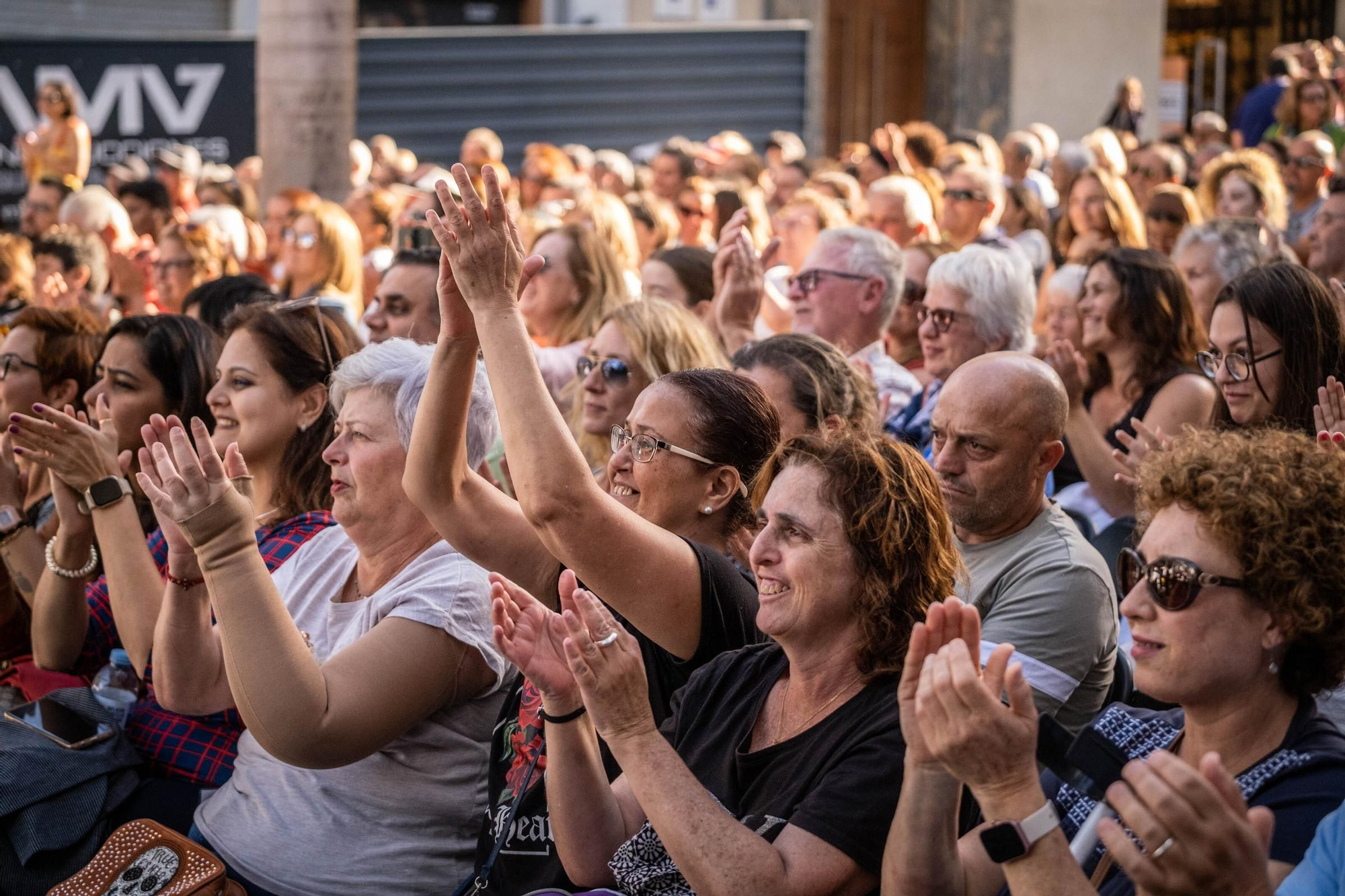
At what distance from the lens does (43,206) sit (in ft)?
34.6

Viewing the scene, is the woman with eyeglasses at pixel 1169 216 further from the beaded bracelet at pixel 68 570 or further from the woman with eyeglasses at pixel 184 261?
the beaded bracelet at pixel 68 570

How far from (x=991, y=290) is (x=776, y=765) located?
287cm

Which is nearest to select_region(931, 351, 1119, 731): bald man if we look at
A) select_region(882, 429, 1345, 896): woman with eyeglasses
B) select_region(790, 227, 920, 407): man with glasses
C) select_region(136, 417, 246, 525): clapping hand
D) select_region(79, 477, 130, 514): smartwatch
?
select_region(882, 429, 1345, 896): woman with eyeglasses

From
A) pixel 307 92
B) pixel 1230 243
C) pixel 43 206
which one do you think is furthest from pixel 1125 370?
pixel 43 206

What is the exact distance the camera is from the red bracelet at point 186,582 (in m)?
3.19

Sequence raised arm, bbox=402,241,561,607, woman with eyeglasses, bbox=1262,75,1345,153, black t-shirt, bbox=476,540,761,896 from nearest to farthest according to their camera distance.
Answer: black t-shirt, bbox=476,540,761,896, raised arm, bbox=402,241,561,607, woman with eyeglasses, bbox=1262,75,1345,153

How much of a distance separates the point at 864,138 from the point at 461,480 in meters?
17.0

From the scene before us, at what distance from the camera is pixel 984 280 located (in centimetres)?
504

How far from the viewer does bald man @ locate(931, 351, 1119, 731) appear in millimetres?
3021

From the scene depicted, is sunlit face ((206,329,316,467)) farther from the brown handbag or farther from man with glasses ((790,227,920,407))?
man with glasses ((790,227,920,407))

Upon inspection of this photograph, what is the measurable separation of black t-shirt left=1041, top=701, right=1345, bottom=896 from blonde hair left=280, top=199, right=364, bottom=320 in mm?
5582

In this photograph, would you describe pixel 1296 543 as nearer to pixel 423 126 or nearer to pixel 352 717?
pixel 352 717

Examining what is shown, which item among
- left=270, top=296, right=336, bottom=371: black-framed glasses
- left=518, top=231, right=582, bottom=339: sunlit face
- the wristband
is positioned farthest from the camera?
left=518, top=231, right=582, bottom=339: sunlit face

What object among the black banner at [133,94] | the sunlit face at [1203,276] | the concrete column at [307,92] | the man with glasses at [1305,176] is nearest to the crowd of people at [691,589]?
the sunlit face at [1203,276]
